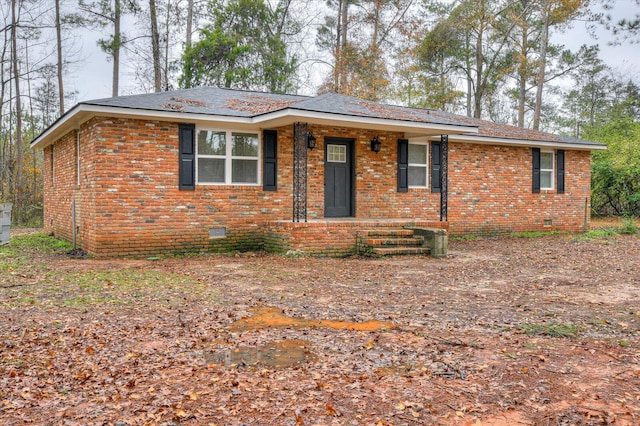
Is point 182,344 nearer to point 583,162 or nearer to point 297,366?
point 297,366

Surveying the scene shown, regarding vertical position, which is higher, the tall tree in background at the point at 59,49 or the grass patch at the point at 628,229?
the tall tree in background at the point at 59,49

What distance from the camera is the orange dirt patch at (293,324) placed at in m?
5.00

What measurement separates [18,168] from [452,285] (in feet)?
64.9

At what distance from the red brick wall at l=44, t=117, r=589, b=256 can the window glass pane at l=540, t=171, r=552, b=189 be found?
34cm

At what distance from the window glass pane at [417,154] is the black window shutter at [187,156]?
580cm

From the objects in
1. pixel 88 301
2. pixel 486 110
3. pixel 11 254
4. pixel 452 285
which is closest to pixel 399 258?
pixel 452 285

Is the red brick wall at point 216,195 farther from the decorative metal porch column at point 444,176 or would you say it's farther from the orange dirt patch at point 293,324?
the orange dirt patch at point 293,324

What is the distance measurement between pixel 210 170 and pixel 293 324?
21.3ft

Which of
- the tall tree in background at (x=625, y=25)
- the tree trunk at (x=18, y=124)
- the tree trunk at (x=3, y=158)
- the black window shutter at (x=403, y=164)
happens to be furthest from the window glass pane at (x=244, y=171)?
the tree trunk at (x=3, y=158)

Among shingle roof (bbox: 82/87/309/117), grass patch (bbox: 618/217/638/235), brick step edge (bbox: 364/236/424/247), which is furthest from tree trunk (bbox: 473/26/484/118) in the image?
brick step edge (bbox: 364/236/424/247)

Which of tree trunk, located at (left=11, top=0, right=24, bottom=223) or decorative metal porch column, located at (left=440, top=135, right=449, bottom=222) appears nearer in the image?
decorative metal porch column, located at (left=440, top=135, right=449, bottom=222)

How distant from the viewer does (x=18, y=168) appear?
2053 cm

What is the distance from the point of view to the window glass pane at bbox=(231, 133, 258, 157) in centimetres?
1117

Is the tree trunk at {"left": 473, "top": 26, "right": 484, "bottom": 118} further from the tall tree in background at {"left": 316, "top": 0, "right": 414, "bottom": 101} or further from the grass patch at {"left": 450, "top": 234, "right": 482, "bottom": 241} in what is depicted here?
the grass patch at {"left": 450, "top": 234, "right": 482, "bottom": 241}
